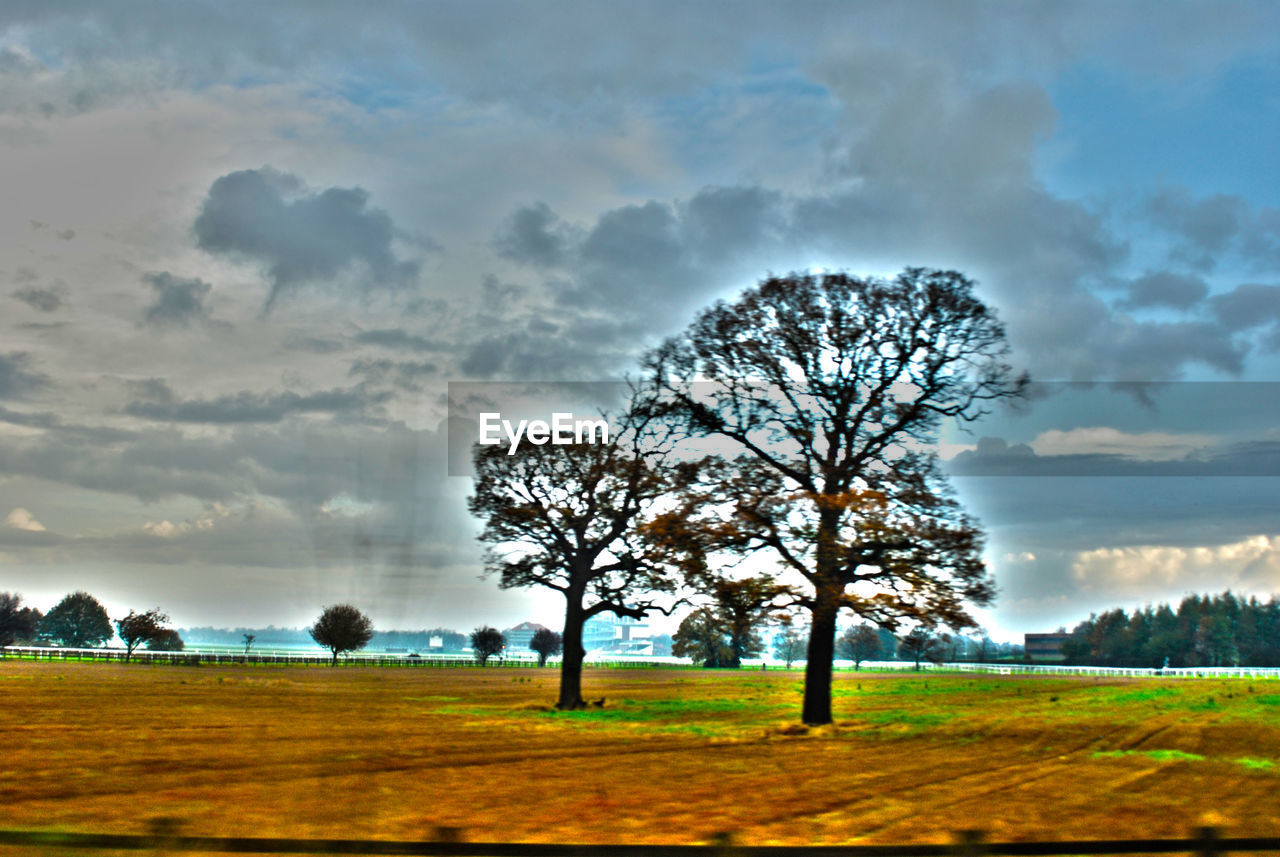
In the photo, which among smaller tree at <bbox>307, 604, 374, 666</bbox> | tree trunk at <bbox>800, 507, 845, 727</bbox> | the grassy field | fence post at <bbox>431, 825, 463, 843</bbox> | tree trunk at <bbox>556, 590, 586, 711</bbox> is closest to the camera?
fence post at <bbox>431, 825, 463, 843</bbox>

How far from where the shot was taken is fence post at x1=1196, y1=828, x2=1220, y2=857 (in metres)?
7.49

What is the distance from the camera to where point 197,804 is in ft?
54.5

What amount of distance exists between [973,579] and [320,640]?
115m

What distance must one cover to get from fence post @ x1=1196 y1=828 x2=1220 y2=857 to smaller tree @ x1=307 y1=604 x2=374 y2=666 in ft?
425

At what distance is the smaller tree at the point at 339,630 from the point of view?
12825cm

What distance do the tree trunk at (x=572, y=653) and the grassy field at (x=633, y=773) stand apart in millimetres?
1969

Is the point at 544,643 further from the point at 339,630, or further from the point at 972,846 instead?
the point at 972,846

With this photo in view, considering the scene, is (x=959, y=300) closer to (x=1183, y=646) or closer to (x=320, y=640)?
(x=320, y=640)

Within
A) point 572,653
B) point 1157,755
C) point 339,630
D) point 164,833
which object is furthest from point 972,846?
point 339,630

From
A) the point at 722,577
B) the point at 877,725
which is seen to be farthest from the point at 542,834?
the point at 877,725

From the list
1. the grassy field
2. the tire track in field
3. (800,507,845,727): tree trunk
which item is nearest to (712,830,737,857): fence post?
the grassy field

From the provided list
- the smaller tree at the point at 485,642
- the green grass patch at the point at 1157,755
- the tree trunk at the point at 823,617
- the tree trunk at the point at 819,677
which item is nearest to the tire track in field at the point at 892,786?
the green grass patch at the point at 1157,755

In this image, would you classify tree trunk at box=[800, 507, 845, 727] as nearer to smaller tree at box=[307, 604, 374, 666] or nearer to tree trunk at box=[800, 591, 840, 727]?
tree trunk at box=[800, 591, 840, 727]

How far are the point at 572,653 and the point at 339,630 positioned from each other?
9360 centimetres
